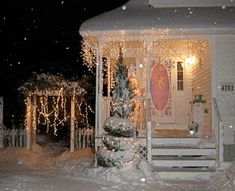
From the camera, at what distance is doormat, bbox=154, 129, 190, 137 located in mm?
15823

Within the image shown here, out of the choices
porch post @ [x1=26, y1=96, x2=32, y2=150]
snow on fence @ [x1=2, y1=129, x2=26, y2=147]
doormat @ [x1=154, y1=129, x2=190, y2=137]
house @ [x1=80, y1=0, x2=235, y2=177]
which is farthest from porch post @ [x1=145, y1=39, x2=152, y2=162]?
snow on fence @ [x1=2, y1=129, x2=26, y2=147]

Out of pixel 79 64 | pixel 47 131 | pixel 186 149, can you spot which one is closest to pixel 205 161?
pixel 186 149

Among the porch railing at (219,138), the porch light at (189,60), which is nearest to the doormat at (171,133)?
the porch railing at (219,138)

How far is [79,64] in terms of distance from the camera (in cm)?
3177

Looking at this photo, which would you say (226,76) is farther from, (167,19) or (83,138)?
(83,138)

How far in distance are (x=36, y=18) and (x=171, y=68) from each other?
56.5 ft

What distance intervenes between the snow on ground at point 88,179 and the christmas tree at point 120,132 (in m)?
0.30

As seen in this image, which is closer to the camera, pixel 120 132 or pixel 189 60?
pixel 120 132

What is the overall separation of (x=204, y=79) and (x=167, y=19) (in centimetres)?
251

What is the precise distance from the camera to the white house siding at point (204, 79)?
51.9 ft

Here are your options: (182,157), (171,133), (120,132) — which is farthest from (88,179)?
(171,133)

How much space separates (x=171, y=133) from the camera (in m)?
16.6

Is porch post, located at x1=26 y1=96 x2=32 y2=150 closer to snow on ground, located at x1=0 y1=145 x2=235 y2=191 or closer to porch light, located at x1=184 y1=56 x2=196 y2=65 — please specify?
snow on ground, located at x1=0 y1=145 x2=235 y2=191

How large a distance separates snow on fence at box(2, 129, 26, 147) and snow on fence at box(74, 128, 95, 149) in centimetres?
229
